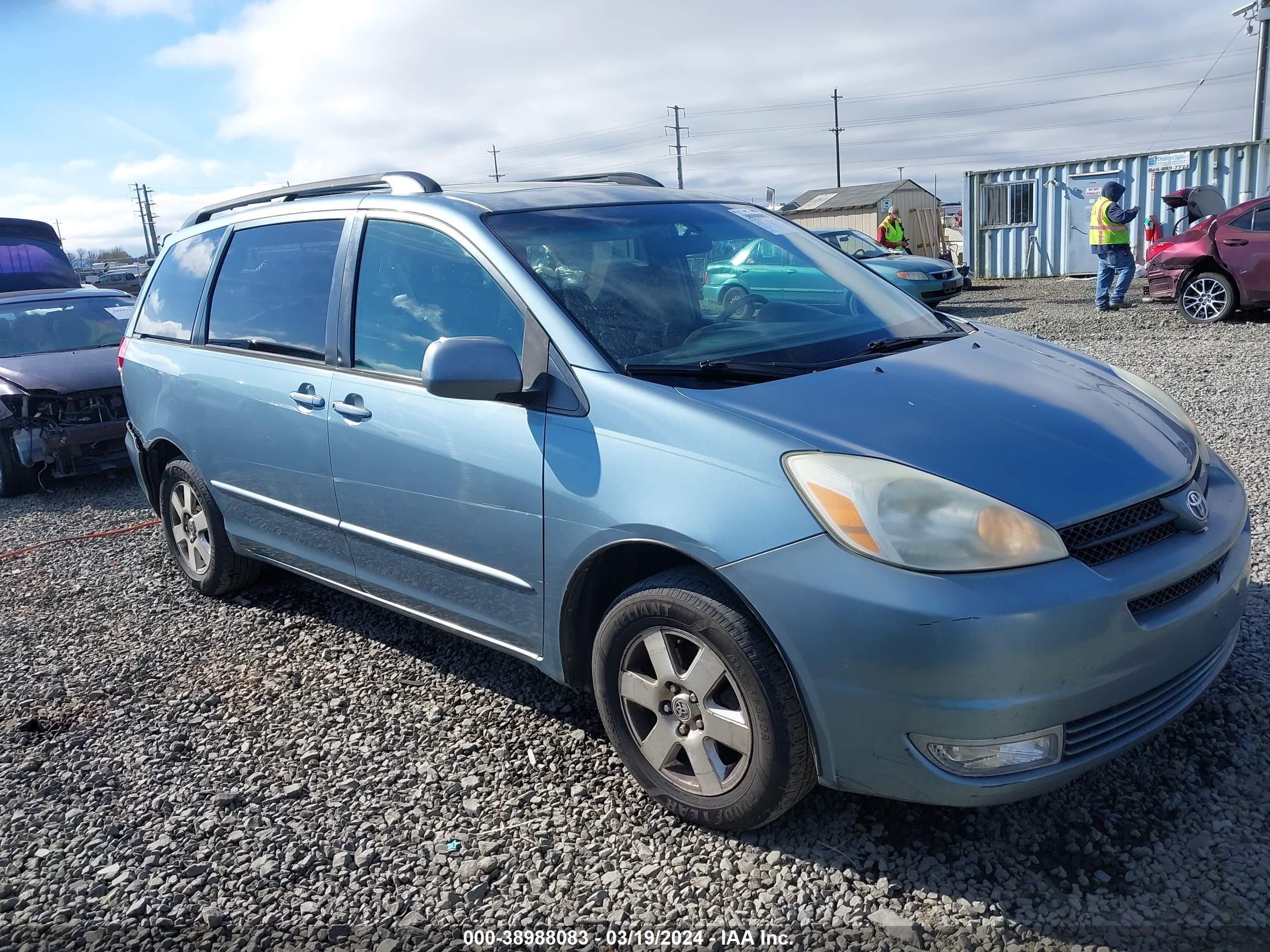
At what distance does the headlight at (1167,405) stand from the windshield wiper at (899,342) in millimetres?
609

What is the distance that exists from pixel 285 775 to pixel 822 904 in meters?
1.80

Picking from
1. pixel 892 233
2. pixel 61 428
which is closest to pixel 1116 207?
pixel 892 233

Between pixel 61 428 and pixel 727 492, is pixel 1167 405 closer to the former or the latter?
pixel 727 492

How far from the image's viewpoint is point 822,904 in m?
2.47

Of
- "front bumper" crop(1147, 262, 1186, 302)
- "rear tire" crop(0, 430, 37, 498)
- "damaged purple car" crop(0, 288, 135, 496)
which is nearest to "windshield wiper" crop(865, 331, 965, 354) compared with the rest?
"damaged purple car" crop(0, 288, 135, 496)

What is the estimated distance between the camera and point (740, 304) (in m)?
3.38

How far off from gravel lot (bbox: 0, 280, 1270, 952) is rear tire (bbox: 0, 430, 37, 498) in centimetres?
412

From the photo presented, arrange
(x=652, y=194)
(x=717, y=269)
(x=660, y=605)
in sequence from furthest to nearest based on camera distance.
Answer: (x=652, y=194) → (x=717, y=269) → (x=660, y=605)

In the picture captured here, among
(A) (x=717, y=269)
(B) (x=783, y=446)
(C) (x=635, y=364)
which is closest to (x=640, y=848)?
(B) (x=783, y=446)

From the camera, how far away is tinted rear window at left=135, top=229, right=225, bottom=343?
15.3 ft

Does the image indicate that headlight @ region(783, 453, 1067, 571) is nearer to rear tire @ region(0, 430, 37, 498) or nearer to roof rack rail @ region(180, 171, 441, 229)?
roof rack rail @ region(180, 171, 441, 229)

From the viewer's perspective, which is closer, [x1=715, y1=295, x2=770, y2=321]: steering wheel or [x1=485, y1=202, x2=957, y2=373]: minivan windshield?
[x1=485, y1=202, x2=957, y2=373]: minivan windshield

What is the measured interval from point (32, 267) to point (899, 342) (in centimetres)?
1233

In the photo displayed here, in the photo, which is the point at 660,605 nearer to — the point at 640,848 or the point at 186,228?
the point at 640,848
